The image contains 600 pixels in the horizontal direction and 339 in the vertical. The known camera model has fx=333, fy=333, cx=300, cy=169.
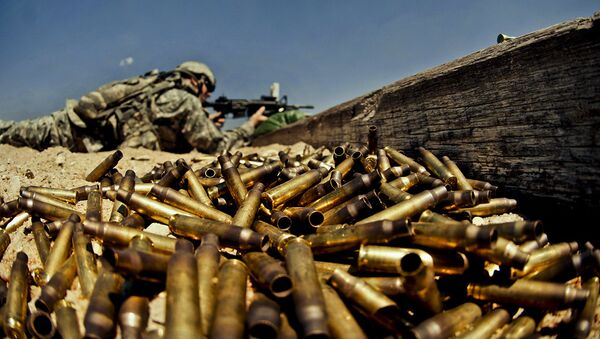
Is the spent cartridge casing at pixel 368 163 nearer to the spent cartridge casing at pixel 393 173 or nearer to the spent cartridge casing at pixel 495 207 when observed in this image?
the spent cartridge casing at pixel 393 173

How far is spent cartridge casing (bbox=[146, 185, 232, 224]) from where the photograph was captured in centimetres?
325

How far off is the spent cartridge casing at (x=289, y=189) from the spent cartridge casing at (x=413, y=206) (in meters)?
0.95

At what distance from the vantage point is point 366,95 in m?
5.91

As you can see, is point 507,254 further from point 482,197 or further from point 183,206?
point 183,206

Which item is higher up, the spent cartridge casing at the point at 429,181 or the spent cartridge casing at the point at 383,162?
the spent cartridge casing at the point at 383,162

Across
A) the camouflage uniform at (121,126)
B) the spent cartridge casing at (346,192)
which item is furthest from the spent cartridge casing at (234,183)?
the camouflage uniform at (121,126)

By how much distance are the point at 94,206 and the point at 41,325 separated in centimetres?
170

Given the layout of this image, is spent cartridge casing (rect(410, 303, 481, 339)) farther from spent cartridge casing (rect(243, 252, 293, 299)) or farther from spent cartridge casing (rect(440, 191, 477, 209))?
spent cartridge casing (rect(440, 191, 477, 209))

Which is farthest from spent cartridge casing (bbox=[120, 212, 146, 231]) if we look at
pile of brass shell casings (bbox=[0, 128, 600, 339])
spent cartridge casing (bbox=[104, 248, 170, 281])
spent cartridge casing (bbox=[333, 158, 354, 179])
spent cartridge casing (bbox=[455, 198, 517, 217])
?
spent cartridge casing (bbox=[455, 198, 517, 217])

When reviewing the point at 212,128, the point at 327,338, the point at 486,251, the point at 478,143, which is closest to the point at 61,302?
the point at 327,338

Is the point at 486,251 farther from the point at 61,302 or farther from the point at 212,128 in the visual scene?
the point at 212,128

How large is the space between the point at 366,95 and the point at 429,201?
11.3ft

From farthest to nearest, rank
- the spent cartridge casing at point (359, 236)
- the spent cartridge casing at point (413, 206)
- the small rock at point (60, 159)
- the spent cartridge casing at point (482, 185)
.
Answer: the small rock at point (60, 159) < the spent cartridge casing at point (482, 185) < the spent cartridge casing at point (413, 206) < the spent cartridge casing at point (359, 236)

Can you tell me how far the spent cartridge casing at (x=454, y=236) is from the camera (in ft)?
6.42
